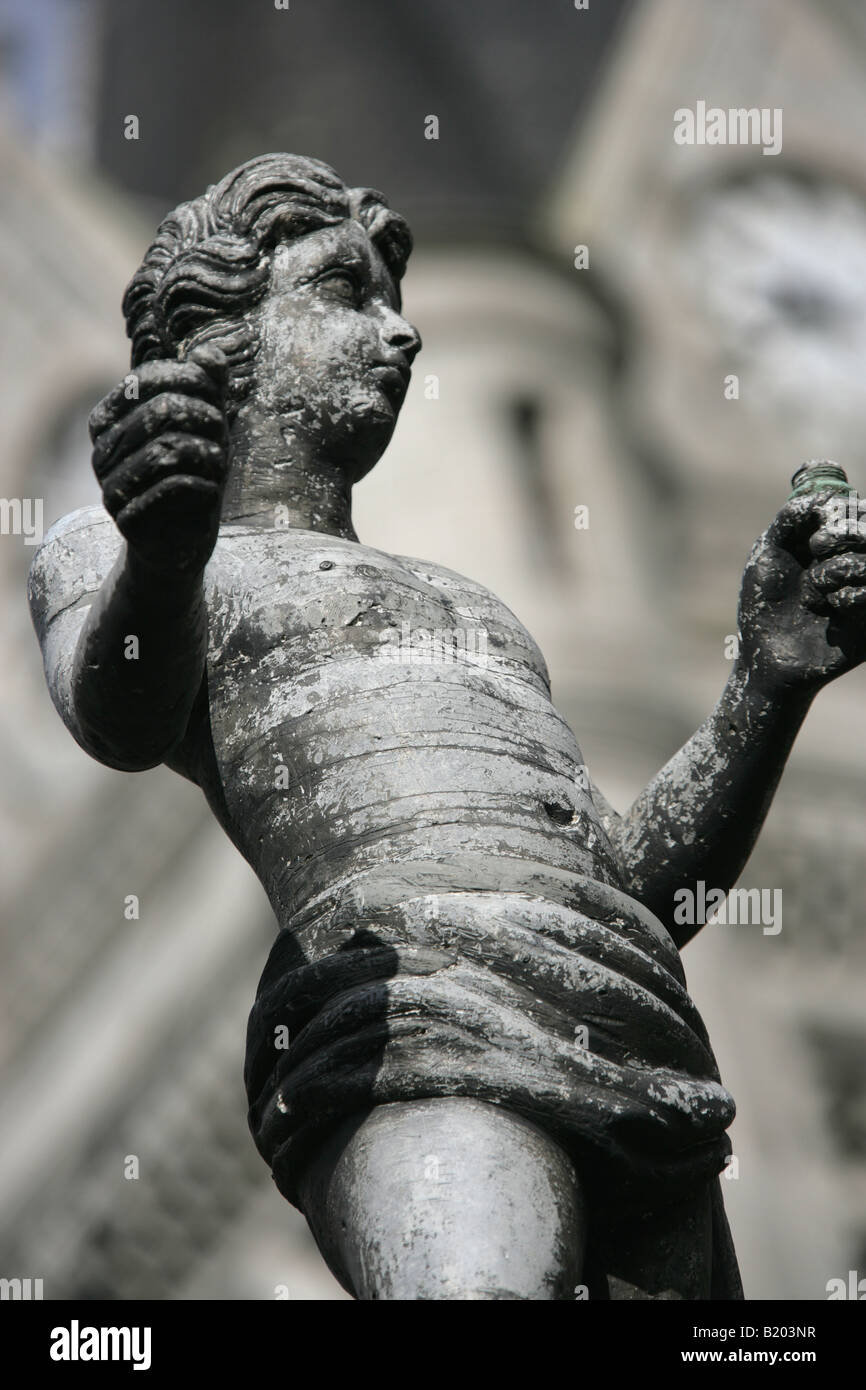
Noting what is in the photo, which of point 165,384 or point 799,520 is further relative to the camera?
point 799,520

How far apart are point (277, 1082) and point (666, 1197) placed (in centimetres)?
56

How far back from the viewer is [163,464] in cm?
348

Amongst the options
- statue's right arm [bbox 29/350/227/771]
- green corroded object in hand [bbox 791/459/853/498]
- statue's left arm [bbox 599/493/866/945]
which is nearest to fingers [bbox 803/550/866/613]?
statue's left arm [bbox 599/493/866/945]

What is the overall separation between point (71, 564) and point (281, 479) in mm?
412

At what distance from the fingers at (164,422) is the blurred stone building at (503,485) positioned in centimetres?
1043

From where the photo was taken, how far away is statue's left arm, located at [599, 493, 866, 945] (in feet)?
13.4

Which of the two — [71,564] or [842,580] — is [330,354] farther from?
[842,580]

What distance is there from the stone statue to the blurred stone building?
31.5 ft

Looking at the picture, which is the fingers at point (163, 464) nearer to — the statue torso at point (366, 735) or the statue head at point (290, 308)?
the statue torso at point (366, 735)

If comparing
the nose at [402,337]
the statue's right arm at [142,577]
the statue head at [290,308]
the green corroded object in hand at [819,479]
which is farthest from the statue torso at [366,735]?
the green corroded object in hand at [819,479]

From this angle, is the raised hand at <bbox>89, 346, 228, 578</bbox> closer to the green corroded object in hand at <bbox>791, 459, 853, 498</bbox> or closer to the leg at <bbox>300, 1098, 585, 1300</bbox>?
the leg at <bbox>300, 1098, 585, 1300</bbox>

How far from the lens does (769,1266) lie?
44.6 ft

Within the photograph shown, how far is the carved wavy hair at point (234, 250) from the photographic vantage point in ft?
14.8

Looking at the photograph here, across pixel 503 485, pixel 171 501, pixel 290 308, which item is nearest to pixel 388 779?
pixel 171 501
